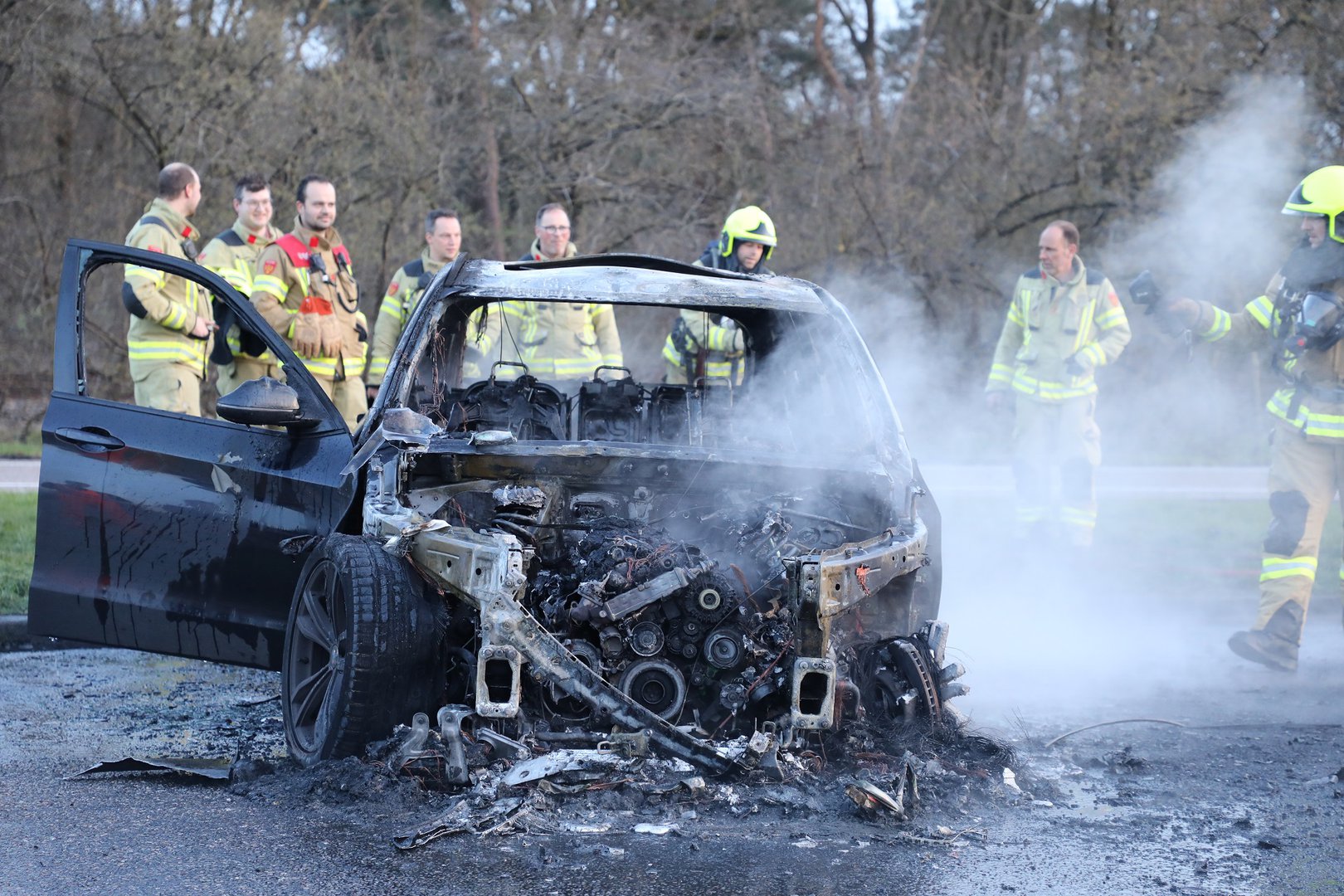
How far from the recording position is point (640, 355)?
16.9 metres

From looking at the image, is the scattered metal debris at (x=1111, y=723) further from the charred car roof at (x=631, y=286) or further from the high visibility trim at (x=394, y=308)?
the high visibility trim at (x=394, y=308)

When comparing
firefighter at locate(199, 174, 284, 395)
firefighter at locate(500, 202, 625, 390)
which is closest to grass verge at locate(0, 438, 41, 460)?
firefighter at locate(199, 174, 284, 395)

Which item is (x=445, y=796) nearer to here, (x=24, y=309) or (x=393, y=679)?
(x=393, y=679)

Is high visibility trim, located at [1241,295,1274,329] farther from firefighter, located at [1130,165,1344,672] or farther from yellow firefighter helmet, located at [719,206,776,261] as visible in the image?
yellow firefighter helmet, located at [719,206,776,261]

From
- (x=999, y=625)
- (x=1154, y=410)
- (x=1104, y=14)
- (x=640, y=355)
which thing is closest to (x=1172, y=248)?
(x=1154, y=410)

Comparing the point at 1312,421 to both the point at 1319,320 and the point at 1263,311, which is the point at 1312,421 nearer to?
the point at 1319,320

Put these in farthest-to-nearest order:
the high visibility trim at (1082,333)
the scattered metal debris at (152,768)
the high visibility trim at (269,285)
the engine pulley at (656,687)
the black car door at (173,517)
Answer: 1. the high visibility trim at (1082,333)
2. the high visibility trim at (269,285)
3. the black car door at (173,517)
4. the scattered metal debris at (152,768)
5. the engine pulley at (656,687)

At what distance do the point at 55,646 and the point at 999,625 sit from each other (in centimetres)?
493

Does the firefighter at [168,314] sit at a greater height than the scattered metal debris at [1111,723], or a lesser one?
greater

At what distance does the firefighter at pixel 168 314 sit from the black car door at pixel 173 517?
8.76 ft

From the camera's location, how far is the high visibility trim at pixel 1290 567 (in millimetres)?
7254

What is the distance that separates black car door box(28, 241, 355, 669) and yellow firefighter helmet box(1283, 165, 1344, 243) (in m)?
4.88

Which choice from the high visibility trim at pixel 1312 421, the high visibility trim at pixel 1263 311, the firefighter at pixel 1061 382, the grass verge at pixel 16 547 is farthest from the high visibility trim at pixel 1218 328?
the grass verge at pixel 16 547

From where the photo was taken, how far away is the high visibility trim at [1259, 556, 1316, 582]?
23.8 feet
